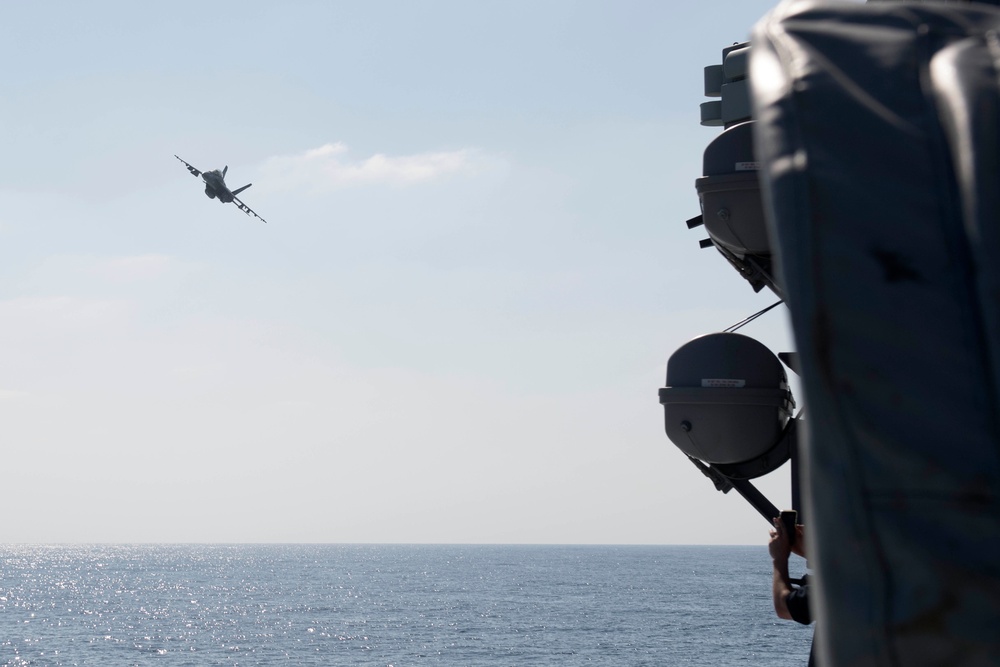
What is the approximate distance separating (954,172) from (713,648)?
8137cm

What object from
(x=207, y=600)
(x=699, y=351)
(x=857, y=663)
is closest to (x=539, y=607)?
(x=207, y=600)

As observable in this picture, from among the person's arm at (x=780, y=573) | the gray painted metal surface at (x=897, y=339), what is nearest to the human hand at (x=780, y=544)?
the person's arm at (x=780, y=573)

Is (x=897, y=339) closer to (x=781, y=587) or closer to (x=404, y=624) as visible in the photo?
(x=781, y=587)

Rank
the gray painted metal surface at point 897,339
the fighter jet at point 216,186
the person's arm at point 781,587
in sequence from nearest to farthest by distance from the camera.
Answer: the gray painted metal surface at point 897,339, the person's arm at point 781,587, the fighter jet at point 216,186

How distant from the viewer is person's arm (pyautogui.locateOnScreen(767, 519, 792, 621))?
14.3ft

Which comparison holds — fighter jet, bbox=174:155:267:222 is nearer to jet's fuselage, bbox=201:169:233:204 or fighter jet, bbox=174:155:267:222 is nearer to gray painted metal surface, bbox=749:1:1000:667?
jet's fuselage, bbox=201:169:233:204

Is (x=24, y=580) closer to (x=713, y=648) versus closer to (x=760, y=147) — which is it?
(x=713, y=648)

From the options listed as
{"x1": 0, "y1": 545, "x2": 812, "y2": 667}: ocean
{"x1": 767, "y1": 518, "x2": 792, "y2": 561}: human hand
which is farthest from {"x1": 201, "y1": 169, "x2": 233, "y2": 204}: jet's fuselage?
{"x1": 767, "y1": 518, "x2": 792, "y2": 561}: human hand

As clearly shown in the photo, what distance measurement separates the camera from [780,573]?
14.4ft

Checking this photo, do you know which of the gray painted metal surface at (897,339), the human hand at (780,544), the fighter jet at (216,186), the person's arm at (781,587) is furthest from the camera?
the fighter jet at (216,186)

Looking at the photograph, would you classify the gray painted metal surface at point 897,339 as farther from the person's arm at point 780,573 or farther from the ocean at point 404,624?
the ocean at point 404,624

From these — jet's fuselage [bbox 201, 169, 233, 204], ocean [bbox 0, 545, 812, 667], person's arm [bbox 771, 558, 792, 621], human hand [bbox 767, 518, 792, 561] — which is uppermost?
jet's fuselage [bbox 201, 169, 233, 204]

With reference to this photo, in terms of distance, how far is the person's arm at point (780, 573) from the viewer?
4371 millimetres

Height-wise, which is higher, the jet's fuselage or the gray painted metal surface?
the jet's fuselage
